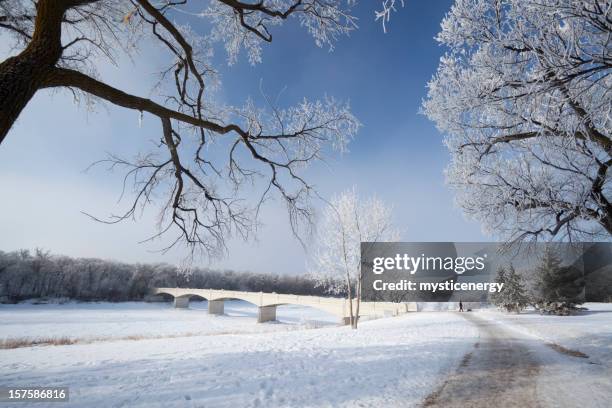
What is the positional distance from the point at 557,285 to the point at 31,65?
3655 centimetres

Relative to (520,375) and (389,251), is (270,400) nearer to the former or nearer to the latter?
(520,375)

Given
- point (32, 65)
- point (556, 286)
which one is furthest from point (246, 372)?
point (556, 286)

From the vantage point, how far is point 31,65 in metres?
3.14

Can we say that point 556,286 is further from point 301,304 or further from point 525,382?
point 525,382

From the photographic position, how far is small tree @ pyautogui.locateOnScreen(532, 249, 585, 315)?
28781 millimetres

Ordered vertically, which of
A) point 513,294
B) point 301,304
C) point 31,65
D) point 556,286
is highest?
point 31,65

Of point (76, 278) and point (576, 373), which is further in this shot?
point (76, 278)

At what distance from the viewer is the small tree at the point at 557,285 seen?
28781 mm

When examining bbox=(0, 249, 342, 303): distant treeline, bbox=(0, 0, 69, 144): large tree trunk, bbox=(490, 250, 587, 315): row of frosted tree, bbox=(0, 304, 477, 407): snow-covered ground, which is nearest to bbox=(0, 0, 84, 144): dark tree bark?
bbox=(0, 0, 69, 144): large tree trunk

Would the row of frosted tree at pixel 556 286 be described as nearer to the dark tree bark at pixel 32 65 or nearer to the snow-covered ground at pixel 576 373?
the snow-covered ground at pixel 576 373

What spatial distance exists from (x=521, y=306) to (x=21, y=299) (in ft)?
265

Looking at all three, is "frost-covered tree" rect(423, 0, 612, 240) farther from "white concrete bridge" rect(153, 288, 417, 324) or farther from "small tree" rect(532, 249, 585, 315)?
"small tree" rect(532, 249, 585, 315)

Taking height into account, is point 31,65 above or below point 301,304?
above

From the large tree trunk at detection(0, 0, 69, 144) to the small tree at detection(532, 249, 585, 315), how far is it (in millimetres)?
34510
